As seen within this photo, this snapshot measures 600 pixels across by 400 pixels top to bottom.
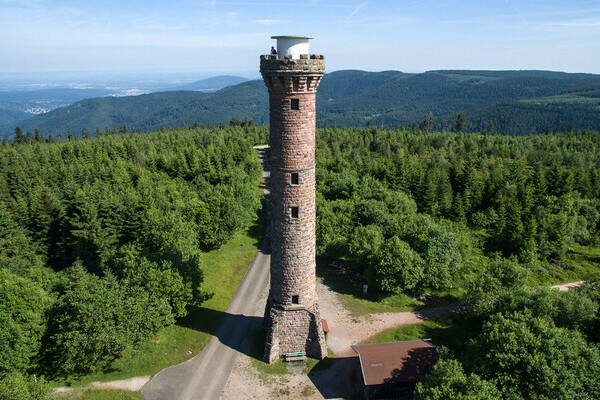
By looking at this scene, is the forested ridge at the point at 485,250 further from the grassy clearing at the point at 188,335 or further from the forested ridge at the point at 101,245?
the forested ridge at the point at 101,245

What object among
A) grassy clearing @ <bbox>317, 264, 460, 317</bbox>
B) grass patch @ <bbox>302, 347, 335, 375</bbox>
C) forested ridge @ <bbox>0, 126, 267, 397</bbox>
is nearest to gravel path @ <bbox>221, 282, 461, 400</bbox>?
grass patch @ <bbox>302, 347, 335, 375</bbox>

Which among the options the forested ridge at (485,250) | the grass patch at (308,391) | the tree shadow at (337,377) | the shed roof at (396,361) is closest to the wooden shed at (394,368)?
the shed roof at (396,361)

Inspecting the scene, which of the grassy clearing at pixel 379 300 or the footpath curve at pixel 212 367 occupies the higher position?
the grassy clearing at pixel 379 300

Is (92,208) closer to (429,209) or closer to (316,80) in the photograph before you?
(316,80)

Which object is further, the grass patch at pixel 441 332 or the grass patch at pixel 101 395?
the grass patch at pixel 441 332

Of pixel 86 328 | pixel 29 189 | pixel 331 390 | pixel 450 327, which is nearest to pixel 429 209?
pixel 450 327

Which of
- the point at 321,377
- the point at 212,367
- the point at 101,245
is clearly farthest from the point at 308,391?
the point at 101,245
